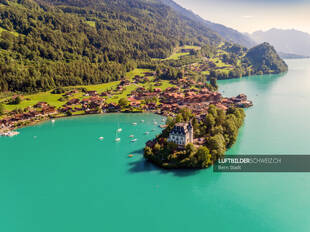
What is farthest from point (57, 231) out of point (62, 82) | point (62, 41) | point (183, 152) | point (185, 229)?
point (62, 41)

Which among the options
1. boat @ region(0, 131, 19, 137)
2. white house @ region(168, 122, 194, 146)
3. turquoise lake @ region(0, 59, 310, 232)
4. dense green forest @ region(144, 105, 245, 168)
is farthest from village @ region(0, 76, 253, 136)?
white house @ region(168, 122, 194, 146)

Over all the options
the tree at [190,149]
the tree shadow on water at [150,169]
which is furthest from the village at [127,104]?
the tree shadow on water at [150,169]

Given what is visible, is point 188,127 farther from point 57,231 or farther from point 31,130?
point 31,130

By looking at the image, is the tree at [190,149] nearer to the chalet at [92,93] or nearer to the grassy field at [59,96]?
the grassy field at [59,96]

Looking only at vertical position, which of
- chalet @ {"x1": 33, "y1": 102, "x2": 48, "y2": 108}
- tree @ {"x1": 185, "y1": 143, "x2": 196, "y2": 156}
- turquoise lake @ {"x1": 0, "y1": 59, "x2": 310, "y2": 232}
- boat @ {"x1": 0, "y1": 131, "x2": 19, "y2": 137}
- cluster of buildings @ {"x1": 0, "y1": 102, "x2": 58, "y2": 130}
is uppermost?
chalet @ {"x1": 33, "y1": 102, "x2": 48, "y2": 108}

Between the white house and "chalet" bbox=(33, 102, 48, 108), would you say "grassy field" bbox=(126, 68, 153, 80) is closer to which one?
"chalet" bbox=(33, 102, 48, 108)

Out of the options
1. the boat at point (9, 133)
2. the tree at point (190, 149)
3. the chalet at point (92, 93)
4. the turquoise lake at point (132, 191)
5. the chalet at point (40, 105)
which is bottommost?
the turquoise lake at point (132, 191)

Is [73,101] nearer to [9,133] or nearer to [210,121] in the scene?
[9,133]
